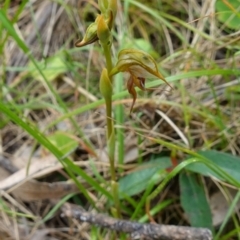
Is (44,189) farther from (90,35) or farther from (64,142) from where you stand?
(90,35)

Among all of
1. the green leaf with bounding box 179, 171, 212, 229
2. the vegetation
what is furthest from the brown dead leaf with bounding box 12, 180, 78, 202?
the green leaf with bounding box 179, 171, 212, 229

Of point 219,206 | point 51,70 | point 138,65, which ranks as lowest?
point 219,206

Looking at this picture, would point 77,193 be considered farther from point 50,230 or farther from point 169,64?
point 169,64

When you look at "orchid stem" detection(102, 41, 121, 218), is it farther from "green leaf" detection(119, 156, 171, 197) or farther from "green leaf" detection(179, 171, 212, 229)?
"green leaf" detection(179, 171, 212, 229)

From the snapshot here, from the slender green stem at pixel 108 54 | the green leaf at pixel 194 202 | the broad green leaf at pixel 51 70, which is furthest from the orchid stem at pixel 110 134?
the broad green leaf at pixel 51 70

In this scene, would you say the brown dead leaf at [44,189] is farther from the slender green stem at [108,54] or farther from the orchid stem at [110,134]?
the slender green stem at [108,54]

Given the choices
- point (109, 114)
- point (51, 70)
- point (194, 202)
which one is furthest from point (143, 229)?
point (51, 70)
